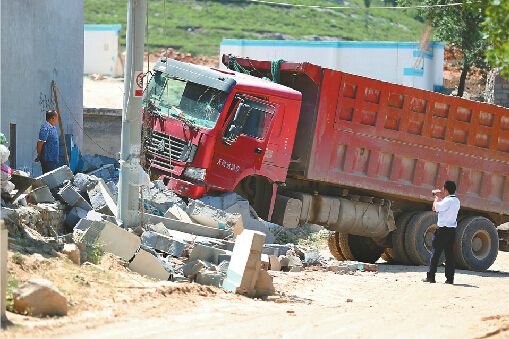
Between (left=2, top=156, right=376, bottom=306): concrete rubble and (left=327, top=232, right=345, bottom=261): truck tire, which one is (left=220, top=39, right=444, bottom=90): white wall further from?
(left=2, top=156, right=376, bottom=306): concrete rubble

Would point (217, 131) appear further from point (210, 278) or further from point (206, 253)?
point (210, 278)

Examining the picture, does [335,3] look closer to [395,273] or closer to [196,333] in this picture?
[395,273]

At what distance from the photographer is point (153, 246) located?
1516 cm

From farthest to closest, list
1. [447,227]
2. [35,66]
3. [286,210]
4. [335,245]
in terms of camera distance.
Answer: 1. [335,245]
2. [35,66]
3. [286,210]
4. [447,227]

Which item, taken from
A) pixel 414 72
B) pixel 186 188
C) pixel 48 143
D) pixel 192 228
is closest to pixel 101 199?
pixel 192 228

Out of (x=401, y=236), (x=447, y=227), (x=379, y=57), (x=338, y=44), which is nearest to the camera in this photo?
(x=447, y=227)

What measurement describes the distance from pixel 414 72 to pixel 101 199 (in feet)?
90.9

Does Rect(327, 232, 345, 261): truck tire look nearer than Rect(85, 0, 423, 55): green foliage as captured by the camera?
Yes

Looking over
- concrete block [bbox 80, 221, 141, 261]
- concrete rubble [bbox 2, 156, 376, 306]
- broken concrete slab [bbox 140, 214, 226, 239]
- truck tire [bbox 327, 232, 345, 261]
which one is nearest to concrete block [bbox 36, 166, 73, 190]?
concrete rubble [bbox 2, 156, 376, 306]

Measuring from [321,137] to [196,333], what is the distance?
9.04 m

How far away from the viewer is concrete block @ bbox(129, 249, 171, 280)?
1383 centimetres

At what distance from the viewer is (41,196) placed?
15.3 m

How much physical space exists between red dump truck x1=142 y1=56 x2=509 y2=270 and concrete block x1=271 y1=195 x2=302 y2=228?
2cm

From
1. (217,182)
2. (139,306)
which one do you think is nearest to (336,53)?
(217,182)
